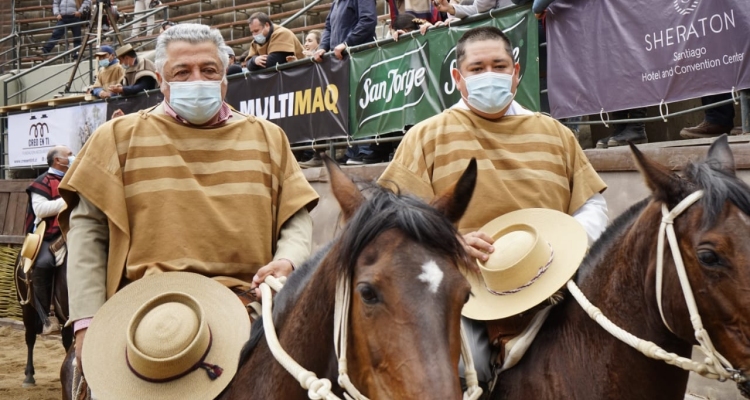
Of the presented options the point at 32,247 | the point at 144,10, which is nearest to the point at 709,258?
the point at 32,247

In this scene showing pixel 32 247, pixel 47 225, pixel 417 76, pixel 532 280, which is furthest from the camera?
pixel 47 225

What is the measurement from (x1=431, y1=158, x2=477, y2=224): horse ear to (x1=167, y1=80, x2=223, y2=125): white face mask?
1.23m

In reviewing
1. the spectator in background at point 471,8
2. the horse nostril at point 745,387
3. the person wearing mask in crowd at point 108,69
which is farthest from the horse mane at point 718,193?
the person wearing mask in crowd at point 108,69

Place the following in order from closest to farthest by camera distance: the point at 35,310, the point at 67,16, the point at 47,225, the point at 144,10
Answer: the point at 47,225, the point at 35,310, the point at 144,10, the point at 67,16

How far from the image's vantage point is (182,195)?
3.16 meters

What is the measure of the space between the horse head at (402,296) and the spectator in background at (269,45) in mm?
8740

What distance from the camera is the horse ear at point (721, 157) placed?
294cm

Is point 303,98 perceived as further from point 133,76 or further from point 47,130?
point 47,130

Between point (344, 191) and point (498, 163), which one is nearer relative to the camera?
point (344, 191)

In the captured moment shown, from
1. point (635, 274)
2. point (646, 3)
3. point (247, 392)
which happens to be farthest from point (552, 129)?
point (646, 3)

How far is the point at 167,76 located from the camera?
3.28 meters

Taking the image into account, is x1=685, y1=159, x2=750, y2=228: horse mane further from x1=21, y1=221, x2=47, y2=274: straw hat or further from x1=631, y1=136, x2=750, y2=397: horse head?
x1=21, y1=221, x2=47, y2=274: straw hat

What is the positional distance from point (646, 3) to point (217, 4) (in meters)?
17.3

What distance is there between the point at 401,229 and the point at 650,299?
3.88 ft
